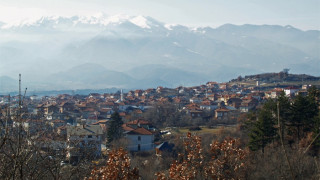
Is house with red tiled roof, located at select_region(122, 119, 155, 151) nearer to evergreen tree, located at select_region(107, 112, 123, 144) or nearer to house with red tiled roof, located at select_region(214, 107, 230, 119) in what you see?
evergreen tree, located at select_region(107, 112, 123, 144)

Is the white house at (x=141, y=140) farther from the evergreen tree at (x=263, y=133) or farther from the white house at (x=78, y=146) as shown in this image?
the white house at (x=78, y=146)

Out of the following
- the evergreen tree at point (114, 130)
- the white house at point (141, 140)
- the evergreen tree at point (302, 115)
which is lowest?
the white house at point (141, 140)

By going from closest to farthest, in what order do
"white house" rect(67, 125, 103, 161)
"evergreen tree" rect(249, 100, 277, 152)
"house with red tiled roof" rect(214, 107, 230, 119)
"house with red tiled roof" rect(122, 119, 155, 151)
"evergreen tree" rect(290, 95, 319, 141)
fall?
"white house" rect(67, 125, 103, 161)
"evergreen tree" rect(249, 100, 277, 152)
"evergreen tree" rect(290, 95, 319, 141)
"house with red tiled roof" rect(122, 119, 155, 151)
"house with red tiled roof" rect(214, 107, 230, 119)

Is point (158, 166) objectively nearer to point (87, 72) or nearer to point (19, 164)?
point (19, 164)

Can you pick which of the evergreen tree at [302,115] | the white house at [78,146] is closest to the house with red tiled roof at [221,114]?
the evergreen tree at [302,115]

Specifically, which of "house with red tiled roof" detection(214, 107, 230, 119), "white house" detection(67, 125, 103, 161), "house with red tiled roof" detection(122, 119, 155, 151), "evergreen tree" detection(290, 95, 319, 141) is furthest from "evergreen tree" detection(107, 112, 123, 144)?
"house with red tiled roof" detection(214, 107, 230, 119)

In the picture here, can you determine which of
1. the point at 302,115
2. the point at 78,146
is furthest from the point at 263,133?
the point at 78,146

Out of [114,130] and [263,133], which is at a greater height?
[263,133]

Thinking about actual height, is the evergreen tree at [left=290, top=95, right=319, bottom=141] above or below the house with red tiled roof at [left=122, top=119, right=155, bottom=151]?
above

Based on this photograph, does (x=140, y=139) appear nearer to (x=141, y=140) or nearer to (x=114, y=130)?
(x=141, y=140)

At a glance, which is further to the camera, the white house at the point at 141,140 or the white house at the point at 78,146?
the white house at the point at 141,140

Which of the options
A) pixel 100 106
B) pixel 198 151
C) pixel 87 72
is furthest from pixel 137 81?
pixel 198 151

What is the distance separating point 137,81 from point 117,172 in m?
130

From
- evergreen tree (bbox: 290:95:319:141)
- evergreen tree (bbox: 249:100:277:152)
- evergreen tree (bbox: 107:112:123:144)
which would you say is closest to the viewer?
evergreen tree (bbox: 249:100:277:152)
